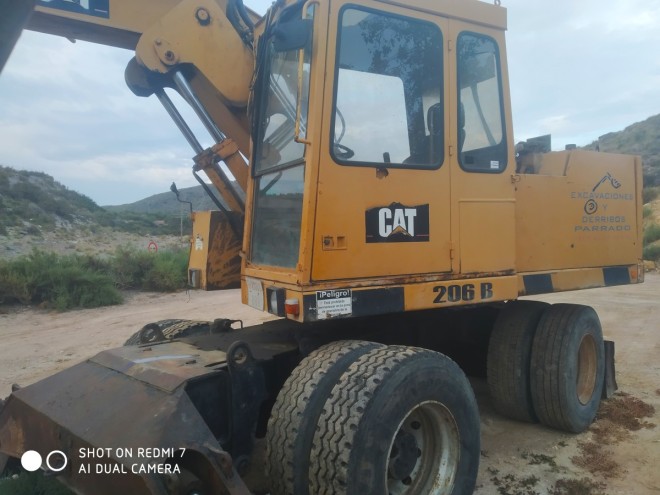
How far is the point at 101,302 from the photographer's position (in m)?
11.2

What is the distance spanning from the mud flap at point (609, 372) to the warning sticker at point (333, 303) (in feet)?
10.6

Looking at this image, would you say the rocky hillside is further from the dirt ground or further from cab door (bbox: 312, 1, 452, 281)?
cab door (bbox: 312, 1, 452, 281)

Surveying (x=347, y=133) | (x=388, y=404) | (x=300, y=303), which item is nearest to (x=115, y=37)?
(x=347, y=133)

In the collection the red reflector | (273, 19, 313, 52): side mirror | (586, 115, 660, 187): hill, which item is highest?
(586, 115, 660, 187): hill

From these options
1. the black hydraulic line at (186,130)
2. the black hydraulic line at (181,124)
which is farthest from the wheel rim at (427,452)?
the black hydraulic line at (181,124)

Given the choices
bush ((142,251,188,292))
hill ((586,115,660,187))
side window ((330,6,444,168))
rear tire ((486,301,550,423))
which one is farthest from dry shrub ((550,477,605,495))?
hill ((586,115,660,187))

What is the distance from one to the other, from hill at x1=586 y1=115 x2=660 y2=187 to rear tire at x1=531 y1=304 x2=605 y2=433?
96.3 ft

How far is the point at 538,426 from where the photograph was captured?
4629 millimetres

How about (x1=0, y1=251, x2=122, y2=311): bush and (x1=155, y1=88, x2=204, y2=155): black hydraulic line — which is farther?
(x1=0, y1=251, x2=122, y2=311): bush

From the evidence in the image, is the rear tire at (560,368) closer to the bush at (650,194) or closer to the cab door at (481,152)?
the cab door at (481,152)

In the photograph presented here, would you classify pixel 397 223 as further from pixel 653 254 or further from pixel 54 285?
pixel 653 254

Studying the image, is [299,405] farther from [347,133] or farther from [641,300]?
[641,300]

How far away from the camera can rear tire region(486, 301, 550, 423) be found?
443cm

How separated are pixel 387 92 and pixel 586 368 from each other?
3.24 metres
